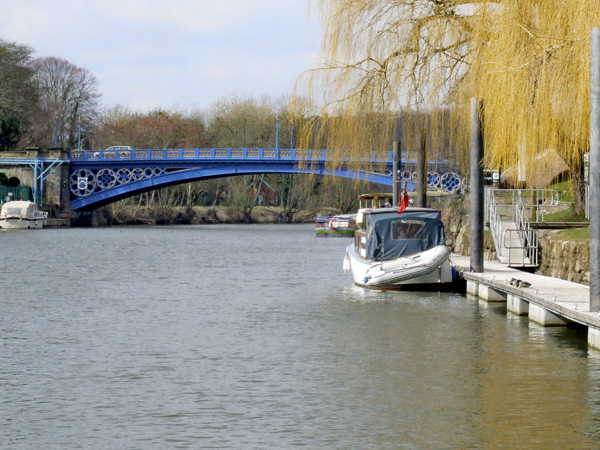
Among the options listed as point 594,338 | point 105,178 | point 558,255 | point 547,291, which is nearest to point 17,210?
point 105,178

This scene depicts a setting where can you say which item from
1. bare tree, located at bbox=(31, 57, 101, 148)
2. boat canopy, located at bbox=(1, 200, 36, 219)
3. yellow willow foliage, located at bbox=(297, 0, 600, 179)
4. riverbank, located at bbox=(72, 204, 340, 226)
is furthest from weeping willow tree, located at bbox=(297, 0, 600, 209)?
bare tree, located at bbox=(31, 57, 101, 148)

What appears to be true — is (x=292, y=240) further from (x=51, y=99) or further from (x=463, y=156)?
(x=51, y=99)

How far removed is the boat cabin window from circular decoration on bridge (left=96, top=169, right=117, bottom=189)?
5947 centimetres

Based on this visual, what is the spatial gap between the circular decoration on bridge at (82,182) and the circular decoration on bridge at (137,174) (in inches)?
157

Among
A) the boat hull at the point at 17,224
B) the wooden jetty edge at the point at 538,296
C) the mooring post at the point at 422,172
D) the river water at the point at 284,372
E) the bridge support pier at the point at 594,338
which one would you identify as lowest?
the river water at the point at 284,372

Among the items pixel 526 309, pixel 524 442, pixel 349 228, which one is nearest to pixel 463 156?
pixel 526 309

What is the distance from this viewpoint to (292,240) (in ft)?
224

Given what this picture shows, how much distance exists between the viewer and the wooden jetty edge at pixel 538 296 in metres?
18.3

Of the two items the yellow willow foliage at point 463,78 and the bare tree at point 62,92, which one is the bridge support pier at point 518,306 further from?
the bare tree at point 62,92

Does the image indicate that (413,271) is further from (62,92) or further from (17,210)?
(62,92)

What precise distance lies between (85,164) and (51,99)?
2128cm

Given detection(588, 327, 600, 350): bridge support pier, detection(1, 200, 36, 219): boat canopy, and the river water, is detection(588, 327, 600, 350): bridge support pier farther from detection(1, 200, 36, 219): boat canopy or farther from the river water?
detection(1, 200, 36, 219): boat canopy

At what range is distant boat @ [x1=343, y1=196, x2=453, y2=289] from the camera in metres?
29.1

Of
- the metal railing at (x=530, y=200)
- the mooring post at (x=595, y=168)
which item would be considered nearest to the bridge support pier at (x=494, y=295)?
the metal railing at (x=530, y=200)
